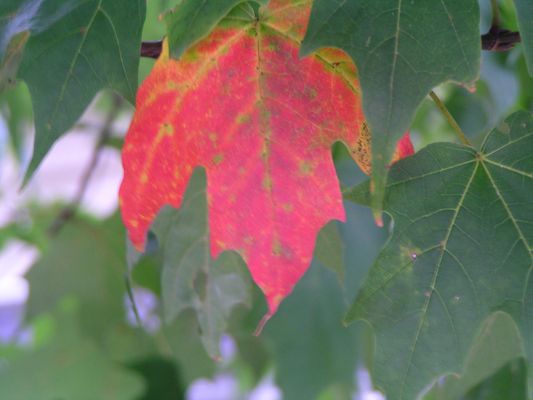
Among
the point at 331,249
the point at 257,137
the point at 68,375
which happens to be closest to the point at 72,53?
the point at 257,137

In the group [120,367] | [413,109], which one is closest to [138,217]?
[413,109]

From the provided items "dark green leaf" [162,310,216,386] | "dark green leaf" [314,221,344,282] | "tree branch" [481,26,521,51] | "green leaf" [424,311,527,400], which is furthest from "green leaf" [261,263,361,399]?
"tree branch" [481,26,521,51]

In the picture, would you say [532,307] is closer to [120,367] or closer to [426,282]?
[426,282]

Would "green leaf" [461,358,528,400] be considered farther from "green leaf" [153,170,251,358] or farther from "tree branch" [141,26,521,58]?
"tree branch" [141,26,521,58]

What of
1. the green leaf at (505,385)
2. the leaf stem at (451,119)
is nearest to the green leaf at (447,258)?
the leaf stem at (451,119)

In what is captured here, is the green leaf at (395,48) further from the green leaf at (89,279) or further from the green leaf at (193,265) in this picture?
the green leaf at (89,279)

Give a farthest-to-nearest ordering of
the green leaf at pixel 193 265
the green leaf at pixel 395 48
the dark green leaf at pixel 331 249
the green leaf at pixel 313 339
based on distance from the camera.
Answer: the green leaf at pixel 313 339 → the green leaf at pixel 193 265 → the dark green leaf at pixel 331 249 → the green leaf at pixel 395 48
